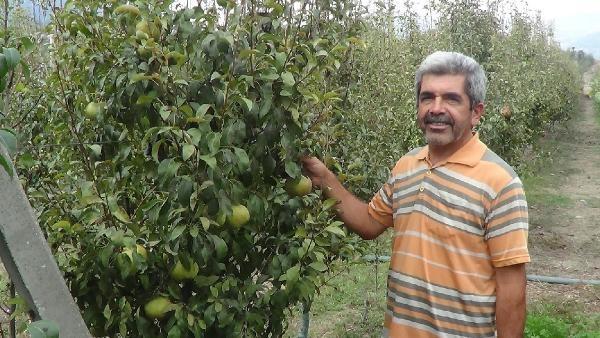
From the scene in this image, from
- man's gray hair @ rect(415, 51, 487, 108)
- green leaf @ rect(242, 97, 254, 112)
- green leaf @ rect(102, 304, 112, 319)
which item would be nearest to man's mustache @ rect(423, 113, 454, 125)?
man's gray hair @ rect(415, 51, 487, 108)

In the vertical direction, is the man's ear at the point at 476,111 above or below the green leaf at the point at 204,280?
above

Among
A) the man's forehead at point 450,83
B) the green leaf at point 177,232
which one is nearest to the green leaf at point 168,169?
the green leaf at point 177,232

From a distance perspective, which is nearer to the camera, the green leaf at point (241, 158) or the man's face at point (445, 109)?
the green leaf at point (241, 158)

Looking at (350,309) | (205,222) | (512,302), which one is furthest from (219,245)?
(350,309)

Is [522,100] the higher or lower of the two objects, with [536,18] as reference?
lower

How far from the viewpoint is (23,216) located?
5.08 feet

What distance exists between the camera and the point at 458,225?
2109 mm

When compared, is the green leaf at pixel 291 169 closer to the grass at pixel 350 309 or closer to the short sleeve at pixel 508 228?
the short sleeve at pixel 508 228

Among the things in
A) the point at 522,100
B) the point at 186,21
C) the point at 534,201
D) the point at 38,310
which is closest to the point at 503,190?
the point at 186,21

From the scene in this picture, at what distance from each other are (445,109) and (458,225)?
0.39 m

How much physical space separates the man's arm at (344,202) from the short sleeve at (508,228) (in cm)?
52

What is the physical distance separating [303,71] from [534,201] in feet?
28.7

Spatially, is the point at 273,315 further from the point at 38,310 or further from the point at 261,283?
the point at 38,310

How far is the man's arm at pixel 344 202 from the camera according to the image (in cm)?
209
